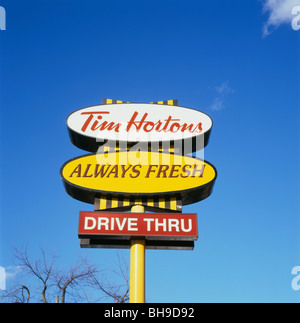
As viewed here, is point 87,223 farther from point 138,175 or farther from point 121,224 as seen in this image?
point 138,175

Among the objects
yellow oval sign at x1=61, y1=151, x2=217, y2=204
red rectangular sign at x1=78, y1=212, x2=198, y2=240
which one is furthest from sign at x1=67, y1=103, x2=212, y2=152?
red rectangular sign at x1=78, y1=212, x2=198, y2=240

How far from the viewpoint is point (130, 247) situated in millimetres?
11922

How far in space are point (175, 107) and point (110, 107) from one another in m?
2.00

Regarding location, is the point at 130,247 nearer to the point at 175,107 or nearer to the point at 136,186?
the point at 136,186

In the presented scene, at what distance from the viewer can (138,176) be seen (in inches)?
494

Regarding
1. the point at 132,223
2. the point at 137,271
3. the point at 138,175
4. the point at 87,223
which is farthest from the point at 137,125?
the point at 137,271

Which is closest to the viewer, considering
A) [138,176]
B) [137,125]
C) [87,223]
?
[87,223]

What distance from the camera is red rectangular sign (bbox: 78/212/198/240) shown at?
11211mm

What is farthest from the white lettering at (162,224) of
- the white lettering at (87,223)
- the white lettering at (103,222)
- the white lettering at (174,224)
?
the white lettering at (87,223)

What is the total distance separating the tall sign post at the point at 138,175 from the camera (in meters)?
11.4

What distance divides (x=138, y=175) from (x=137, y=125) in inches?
68.1

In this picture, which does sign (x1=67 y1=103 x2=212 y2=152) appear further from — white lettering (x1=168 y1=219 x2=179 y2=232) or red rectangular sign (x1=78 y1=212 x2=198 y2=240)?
white lettering (x1=168 y1=219 x2=179 y2=232)

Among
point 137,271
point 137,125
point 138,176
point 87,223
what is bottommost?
point 137,271

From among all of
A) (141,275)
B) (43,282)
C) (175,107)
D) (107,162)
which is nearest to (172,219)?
(141,275)
